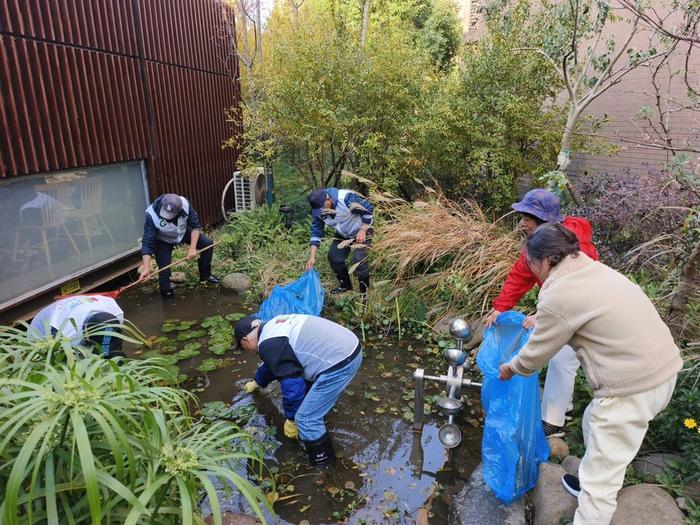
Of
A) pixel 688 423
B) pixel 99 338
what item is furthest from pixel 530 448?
pixel 99 338

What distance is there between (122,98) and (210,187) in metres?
2.86

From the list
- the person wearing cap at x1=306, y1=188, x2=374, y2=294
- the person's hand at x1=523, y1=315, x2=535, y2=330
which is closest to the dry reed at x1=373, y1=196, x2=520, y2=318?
the person wearing cap at x1=306, y1=188, x2=374, y2=294

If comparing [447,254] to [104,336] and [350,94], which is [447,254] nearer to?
[350,94]

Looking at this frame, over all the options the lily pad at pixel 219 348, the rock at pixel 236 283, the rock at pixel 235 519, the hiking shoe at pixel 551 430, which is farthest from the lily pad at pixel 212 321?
the hiking shoe at pixel 551 430

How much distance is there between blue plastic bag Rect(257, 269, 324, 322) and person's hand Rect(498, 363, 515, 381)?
217 cm

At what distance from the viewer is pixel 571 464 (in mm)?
2809

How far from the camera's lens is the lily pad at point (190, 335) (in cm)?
503

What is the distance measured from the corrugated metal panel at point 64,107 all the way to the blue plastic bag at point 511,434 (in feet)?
16.7

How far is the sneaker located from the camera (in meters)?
2.49

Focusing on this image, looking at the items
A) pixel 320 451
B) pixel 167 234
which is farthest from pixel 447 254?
pixel 167 234

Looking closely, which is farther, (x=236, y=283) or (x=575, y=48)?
(x=236, y=283)

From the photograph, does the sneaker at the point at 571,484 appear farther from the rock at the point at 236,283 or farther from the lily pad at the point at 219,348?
the rock at the point at 236,283

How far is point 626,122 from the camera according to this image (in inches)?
294

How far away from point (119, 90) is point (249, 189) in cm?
316
